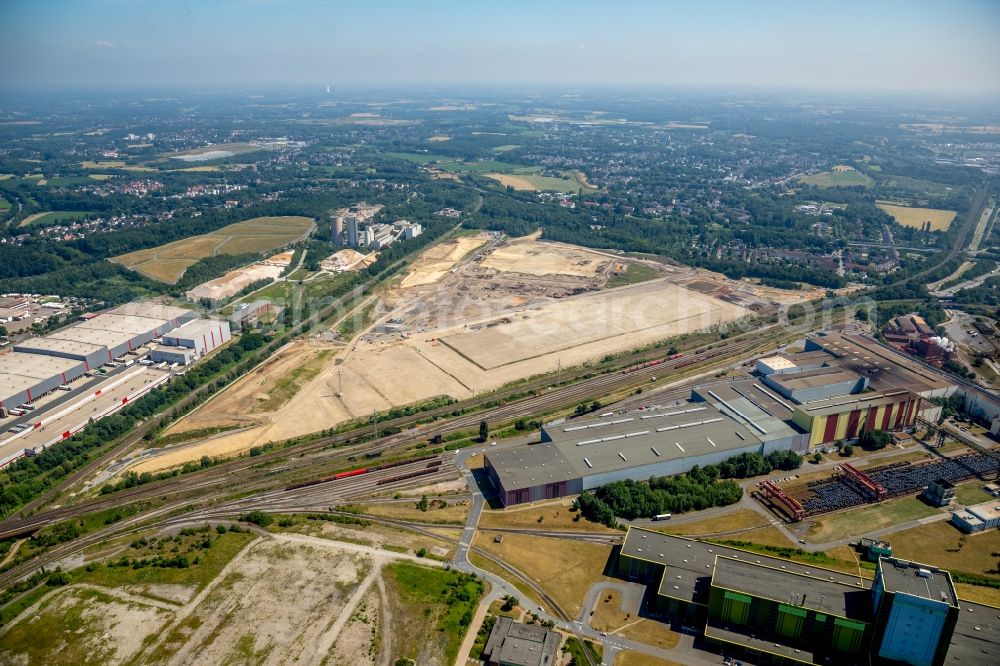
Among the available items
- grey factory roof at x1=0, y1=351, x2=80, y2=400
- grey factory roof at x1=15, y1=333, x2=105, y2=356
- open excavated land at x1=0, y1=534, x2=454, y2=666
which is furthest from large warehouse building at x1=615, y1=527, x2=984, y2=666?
grey factory roof at x1=15, y1=333, x2=105, y2=356

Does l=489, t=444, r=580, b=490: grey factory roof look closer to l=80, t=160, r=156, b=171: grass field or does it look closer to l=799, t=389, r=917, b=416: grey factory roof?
l=799, t=389, r=917, b=416: grey factory roof

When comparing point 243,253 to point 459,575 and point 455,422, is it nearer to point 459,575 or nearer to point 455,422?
point 455,422

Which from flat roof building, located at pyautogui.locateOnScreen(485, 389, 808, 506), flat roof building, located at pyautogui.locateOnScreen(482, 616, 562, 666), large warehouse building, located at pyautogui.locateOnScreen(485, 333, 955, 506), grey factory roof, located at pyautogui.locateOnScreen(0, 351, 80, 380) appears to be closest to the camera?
flat roof building, located at pyautogui.locateOnScreen(482, 616, 562, 666)

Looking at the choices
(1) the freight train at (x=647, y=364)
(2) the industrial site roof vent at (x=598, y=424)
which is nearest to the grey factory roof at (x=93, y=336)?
(2) the industrial site roof vent at (x=598, y=424)

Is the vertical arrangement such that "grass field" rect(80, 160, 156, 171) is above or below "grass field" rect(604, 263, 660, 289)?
above

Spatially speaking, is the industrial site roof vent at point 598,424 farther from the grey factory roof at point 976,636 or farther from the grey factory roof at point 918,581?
the grey factory roof at point 976,636

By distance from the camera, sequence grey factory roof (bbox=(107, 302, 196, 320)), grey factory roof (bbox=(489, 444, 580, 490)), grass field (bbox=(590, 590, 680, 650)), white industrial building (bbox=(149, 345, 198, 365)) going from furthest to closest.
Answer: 1. grey factory roof (bbox=(107, 302, 196, 320))
2. white industrial building (bbox=(149, 345, 198, 365))
3. grey factory roof (bbox=(489, 444, 580, 490))
4. grass field (bbox=(590, 590, 680, 650))
